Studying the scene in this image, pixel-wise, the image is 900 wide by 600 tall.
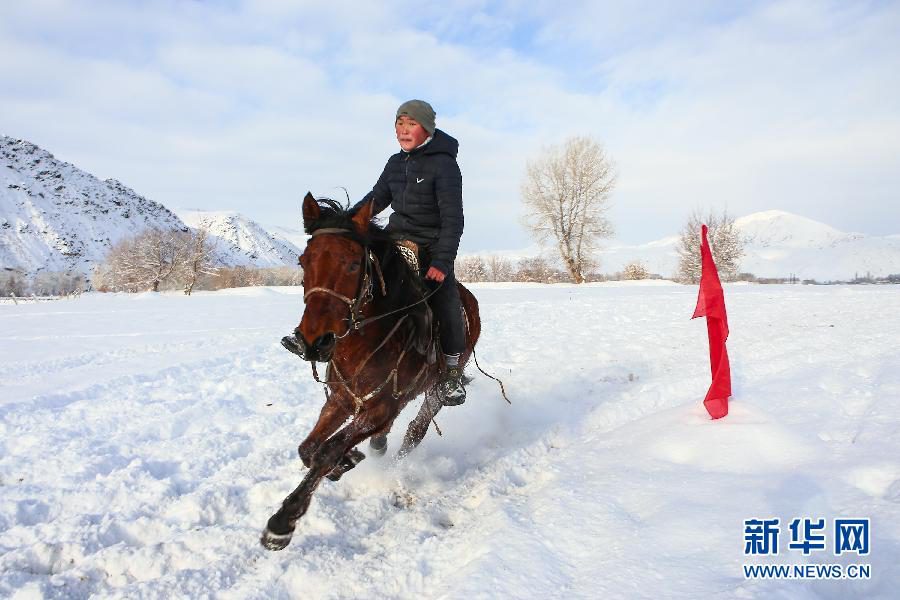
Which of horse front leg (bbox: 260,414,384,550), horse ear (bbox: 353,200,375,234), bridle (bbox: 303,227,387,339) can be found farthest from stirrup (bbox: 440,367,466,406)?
horse ear (bbox: 353,200,375,234)

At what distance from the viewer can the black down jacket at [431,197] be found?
4422 millimetres

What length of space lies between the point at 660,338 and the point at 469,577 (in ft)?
31.6

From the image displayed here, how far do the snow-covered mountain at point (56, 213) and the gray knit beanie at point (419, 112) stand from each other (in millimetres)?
112138

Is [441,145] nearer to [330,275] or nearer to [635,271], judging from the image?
[330,275]

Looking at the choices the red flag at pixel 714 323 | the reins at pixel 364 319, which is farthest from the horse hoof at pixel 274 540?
the red flag at pixel 714 323

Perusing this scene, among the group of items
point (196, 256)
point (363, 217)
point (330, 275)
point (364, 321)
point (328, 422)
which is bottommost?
point (328, 422)

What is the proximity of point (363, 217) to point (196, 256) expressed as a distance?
45842 mm

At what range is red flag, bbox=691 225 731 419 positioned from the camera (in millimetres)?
4695

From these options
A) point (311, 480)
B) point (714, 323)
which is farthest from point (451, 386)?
point (714, 323)

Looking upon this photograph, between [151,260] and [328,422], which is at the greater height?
[151,260]

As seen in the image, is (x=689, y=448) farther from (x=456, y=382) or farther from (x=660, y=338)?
(x=660, y=338)

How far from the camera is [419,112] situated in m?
4.36

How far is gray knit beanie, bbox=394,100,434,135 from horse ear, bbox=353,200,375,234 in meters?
1.15

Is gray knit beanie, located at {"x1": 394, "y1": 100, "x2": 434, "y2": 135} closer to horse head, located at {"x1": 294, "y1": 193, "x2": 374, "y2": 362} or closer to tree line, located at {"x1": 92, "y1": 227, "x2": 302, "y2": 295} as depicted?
horse head, located at {"x1": 294, "y1": 193, "x2": 374, "y2": 362}
